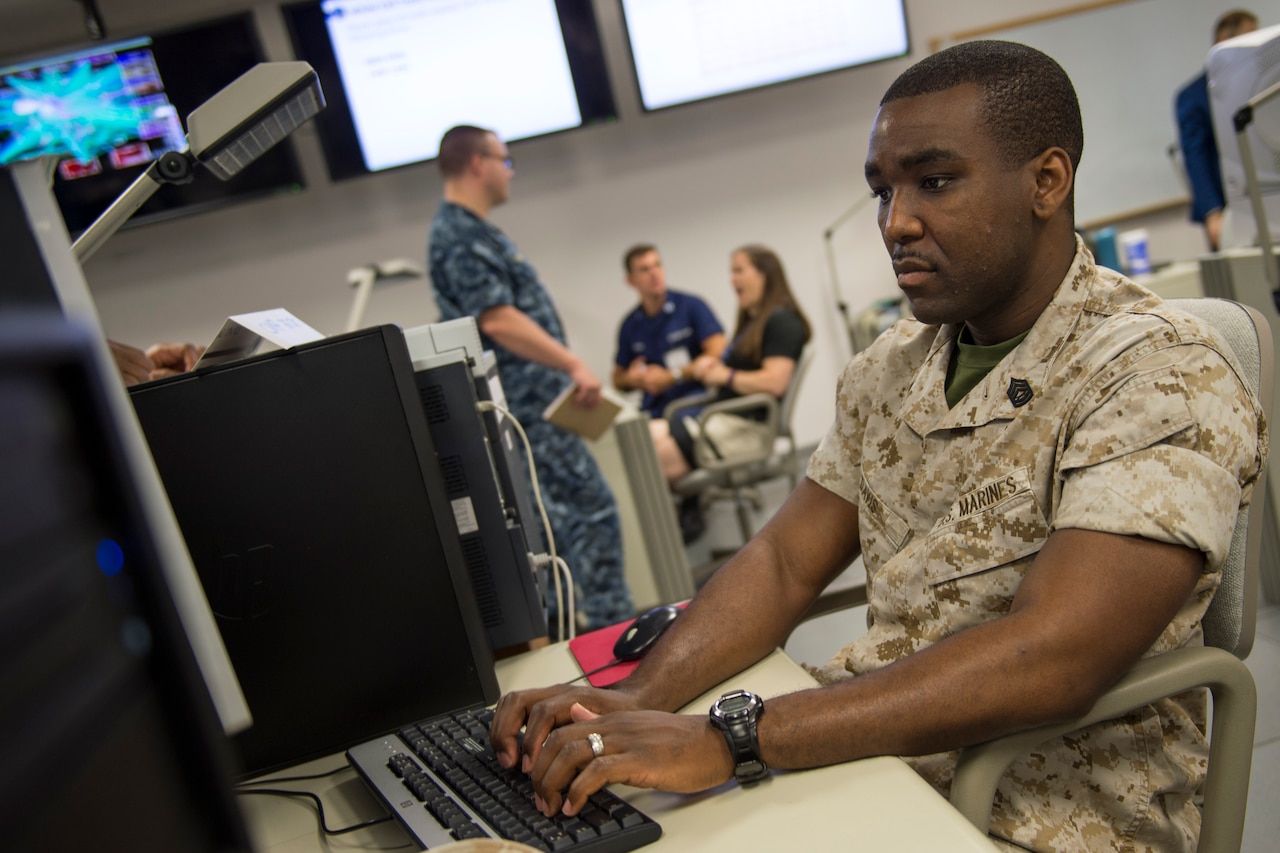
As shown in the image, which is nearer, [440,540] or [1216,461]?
[1216,461]

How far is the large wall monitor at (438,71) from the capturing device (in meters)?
3.94

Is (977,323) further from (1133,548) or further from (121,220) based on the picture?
(121,220)

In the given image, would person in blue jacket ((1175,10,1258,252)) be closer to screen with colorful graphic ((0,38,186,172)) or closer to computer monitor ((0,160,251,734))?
screen with colorful graphic ((0,38,186,172))

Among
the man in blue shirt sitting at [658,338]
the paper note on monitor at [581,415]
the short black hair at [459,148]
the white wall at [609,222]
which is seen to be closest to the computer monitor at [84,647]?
the paper note on monitor at [581,415]

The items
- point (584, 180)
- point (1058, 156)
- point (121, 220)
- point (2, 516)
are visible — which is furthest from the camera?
point (584, 180)

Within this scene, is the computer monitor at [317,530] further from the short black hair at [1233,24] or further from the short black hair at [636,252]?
the short black hair at [1233,24]

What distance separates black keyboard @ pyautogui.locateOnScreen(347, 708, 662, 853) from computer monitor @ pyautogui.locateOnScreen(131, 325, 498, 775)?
0.29ft

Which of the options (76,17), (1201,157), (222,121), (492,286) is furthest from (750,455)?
(76,17)

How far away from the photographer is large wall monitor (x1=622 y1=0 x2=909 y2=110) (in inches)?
166

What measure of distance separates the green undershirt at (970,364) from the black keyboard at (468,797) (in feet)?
1.80

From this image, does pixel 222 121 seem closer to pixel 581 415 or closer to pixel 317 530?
pixel 317 530

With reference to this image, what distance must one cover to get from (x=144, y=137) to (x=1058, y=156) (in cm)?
388

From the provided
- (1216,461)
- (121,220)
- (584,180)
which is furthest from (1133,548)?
(584,180)

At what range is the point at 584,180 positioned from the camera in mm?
4605
